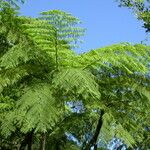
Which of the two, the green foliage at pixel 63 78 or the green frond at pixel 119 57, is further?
the green frond at pixel 119 57

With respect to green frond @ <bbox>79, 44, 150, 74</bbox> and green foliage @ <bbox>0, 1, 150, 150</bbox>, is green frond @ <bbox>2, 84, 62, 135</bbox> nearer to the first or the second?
green foliage @ <bbox>0, 1, 150, 150</bbox>

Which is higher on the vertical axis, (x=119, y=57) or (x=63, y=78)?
(x=119, y=57)

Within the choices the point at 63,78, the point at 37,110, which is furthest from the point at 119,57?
the point at 37,110

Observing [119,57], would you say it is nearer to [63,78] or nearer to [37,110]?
[63,78]

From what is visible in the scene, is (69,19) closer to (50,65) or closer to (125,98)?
(50,65)

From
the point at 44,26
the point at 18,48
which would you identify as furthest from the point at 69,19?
the point at 18,48

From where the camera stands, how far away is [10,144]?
9.53m

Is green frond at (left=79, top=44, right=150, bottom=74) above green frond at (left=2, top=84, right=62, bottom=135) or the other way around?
above

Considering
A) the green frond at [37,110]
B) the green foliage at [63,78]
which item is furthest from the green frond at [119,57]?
the green frond at [37,110]

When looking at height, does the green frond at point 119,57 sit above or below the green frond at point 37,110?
above

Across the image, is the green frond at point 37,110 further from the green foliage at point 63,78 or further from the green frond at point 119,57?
the green frond at point 119,57

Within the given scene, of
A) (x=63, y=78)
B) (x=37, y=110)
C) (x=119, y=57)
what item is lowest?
(x=37, y=110)

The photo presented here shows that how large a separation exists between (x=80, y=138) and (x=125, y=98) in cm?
369

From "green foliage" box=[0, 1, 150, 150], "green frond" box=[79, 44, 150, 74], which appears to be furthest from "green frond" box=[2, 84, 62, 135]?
"green frond" box=[79, 44, 150, 74]
